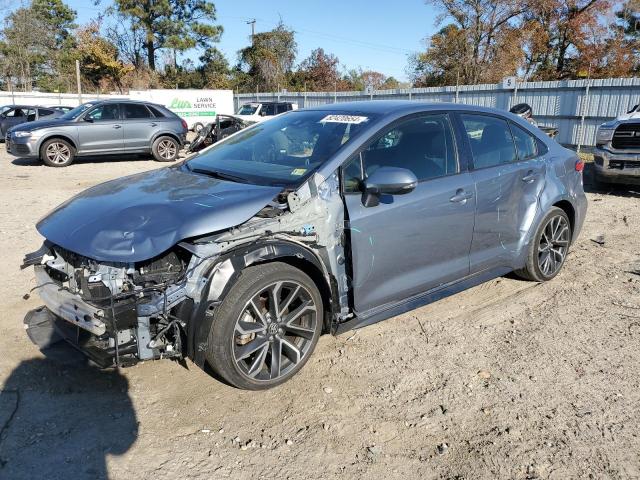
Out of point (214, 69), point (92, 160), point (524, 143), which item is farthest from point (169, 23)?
point (524, 143)

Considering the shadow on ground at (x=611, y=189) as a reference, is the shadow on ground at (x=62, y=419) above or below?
below

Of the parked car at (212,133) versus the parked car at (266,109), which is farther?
the parked car at (266,109)

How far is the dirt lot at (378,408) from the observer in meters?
2.64

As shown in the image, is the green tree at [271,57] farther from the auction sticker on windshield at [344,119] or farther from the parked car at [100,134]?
the auction sticker on windshield at [344,119]

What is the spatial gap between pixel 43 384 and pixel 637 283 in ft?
17.1

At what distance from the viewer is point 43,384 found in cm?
329

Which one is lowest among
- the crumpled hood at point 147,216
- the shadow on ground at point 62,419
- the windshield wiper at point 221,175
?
the shadow on ground at point 62,419

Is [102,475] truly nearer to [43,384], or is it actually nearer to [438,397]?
[43,384]

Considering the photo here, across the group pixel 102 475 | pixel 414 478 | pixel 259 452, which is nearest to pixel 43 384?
pixel 102 475

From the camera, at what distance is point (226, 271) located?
2.94m

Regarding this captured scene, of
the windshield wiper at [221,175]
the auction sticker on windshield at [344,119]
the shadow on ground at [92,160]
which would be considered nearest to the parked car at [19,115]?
the shadow on ground at [92,160]

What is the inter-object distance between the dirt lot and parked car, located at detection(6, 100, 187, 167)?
10.2 m

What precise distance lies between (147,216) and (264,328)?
0.96m

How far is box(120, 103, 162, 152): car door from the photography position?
14172mm
